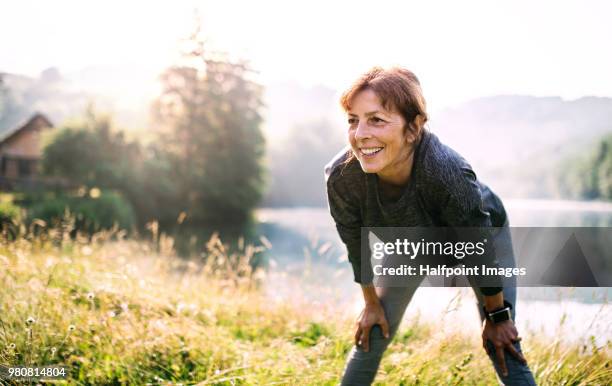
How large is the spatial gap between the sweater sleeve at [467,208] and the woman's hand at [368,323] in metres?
0.46

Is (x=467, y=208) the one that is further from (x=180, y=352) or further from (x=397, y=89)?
(x=180, y=352)

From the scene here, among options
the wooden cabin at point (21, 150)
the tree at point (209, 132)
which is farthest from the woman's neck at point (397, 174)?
the wooden cabin at point (21, 150)

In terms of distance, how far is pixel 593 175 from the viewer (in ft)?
18.7

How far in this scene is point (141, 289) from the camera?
3.49m

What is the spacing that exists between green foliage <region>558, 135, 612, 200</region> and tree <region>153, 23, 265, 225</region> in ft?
72.0

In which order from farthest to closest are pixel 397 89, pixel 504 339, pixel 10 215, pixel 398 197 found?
1. pixel 10 215
2. pixel 398 197
3. pixel 504 339
4. pixel 397 89

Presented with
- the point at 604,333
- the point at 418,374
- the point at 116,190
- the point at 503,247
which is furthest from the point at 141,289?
the point at 116,190

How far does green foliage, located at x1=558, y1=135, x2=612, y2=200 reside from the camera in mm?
5281

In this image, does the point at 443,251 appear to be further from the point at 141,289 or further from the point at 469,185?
the point at 141,289

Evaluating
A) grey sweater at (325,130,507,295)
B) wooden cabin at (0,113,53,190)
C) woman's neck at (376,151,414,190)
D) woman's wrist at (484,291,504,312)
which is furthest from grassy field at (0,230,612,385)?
wooden cabin at (0,113,53,190)

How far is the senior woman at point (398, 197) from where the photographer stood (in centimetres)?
181

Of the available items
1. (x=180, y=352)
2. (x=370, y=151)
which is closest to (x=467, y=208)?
(x=370, y=151)

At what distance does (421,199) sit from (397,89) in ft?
1.65

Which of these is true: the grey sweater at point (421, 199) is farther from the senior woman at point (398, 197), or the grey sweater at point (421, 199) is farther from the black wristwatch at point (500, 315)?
the black wristwatch at point (500, 315)
